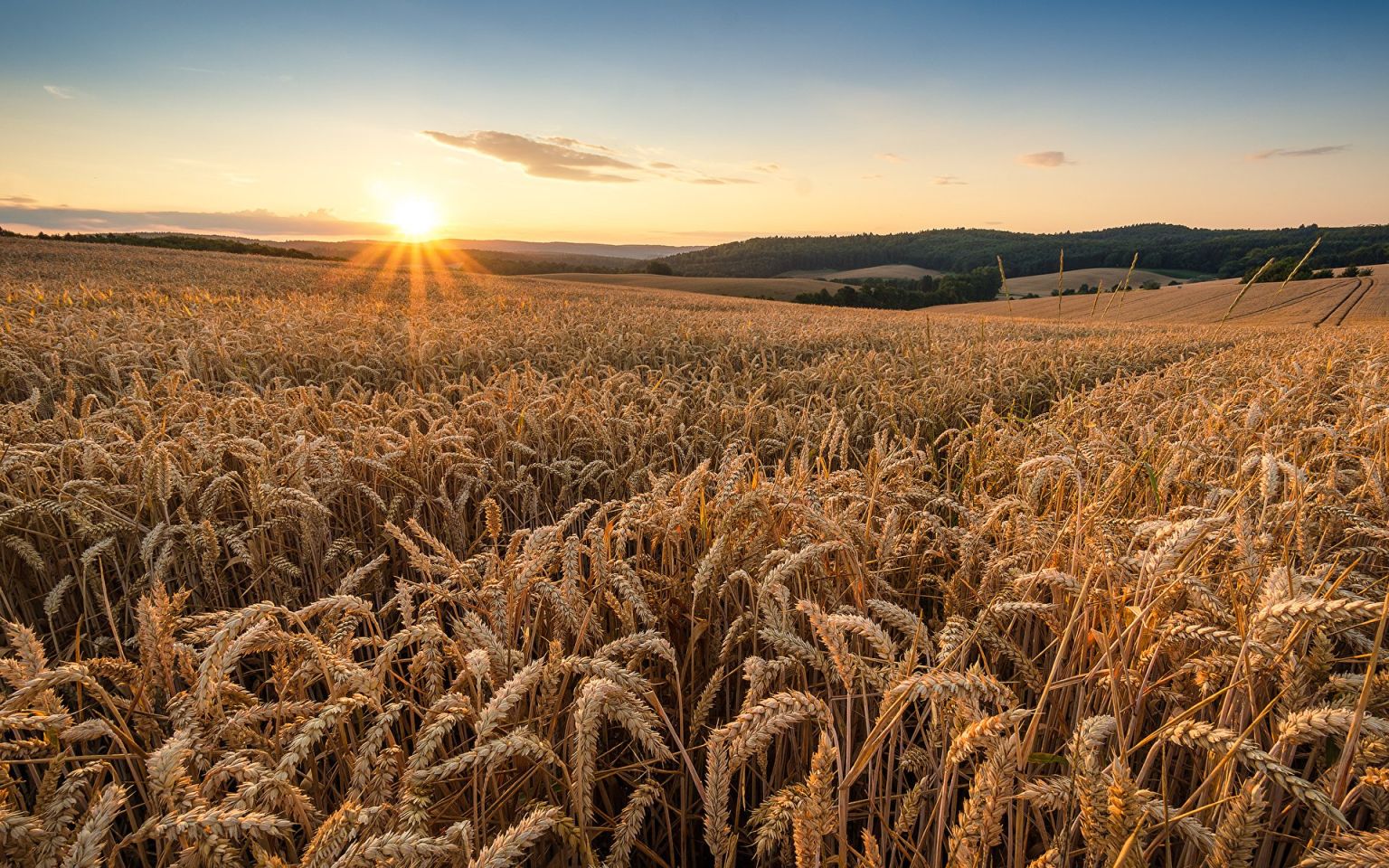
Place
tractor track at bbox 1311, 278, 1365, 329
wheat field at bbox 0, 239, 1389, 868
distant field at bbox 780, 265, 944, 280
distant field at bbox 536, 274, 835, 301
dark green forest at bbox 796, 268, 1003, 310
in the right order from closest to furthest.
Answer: wheat field at bbox 0, 239, 1389, 868 < tractor track at bbox 1311, 278, 1365, 329 < distant field at bbox 536, 274, 835, 301 < dark green forest at bbox 796, 268, 1003, 310 < distant field at bbox 780, 265, 944, 280

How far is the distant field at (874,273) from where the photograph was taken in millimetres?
91619

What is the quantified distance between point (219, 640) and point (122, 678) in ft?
1.91

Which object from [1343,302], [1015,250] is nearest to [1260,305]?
[1343,302]

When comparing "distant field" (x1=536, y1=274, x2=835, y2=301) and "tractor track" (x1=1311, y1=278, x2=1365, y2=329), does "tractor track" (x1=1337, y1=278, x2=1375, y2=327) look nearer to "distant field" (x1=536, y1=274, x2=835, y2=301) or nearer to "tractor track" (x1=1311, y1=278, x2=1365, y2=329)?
"tractor track" (x1=1311, y1=278, x2=1365, y2=329)

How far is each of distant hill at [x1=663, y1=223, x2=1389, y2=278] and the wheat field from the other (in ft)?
248

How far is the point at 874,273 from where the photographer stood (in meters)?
94.8

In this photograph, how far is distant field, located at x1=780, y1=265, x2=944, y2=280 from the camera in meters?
91.6

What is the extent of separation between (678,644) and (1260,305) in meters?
45.7

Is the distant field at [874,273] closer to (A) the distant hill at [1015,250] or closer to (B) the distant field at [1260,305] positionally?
(A) the distant hill at [1015,250]

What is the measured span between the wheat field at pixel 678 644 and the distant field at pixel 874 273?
3597 inches

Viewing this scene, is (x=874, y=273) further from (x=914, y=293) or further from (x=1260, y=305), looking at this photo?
(x=1260, y=305)

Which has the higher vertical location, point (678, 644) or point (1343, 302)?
point (1343, 302)

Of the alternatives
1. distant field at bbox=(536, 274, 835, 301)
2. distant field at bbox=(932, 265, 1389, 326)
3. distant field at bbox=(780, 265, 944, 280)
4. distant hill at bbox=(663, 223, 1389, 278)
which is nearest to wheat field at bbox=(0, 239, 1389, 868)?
distant field at bbox=(932, 265, 1389, 326)

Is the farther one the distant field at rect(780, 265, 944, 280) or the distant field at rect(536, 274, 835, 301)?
the distant field at rect(780, 265, 944, 280)
